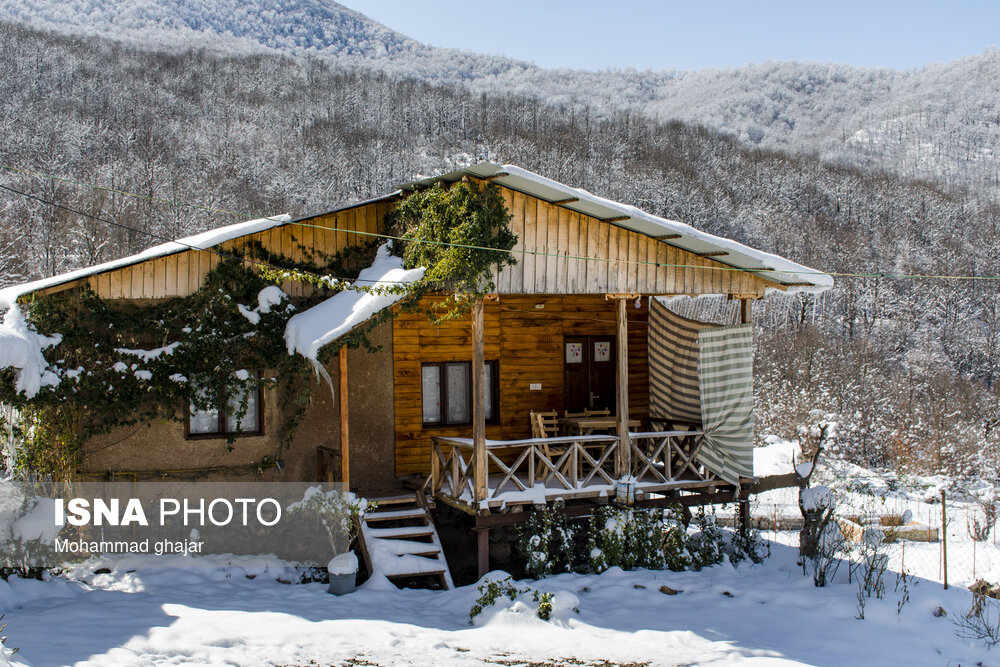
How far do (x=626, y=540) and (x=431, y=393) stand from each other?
12.0 feet

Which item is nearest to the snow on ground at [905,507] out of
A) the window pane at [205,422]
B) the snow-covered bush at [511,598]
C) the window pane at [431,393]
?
the snow-covered bush at [511,598]

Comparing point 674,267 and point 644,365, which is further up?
point 674,267

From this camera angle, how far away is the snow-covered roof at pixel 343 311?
9.26 meters

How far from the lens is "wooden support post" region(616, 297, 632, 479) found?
10.9m

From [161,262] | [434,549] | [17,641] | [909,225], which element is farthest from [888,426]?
[909,225]

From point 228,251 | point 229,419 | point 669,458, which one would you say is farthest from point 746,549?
point 228,251

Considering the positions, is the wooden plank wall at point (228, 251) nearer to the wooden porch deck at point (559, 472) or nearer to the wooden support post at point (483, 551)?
the wooden porch deck at point (559, 472)

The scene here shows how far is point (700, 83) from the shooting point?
127 meters

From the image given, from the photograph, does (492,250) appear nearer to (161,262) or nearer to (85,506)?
(161,262)

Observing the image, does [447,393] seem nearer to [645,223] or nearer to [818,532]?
[645,223]

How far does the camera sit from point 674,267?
11109 millimetres

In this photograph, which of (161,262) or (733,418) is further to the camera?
(733,418)

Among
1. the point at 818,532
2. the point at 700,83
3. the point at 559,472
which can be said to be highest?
the point at 700,83

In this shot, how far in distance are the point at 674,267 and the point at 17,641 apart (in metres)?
8.58
